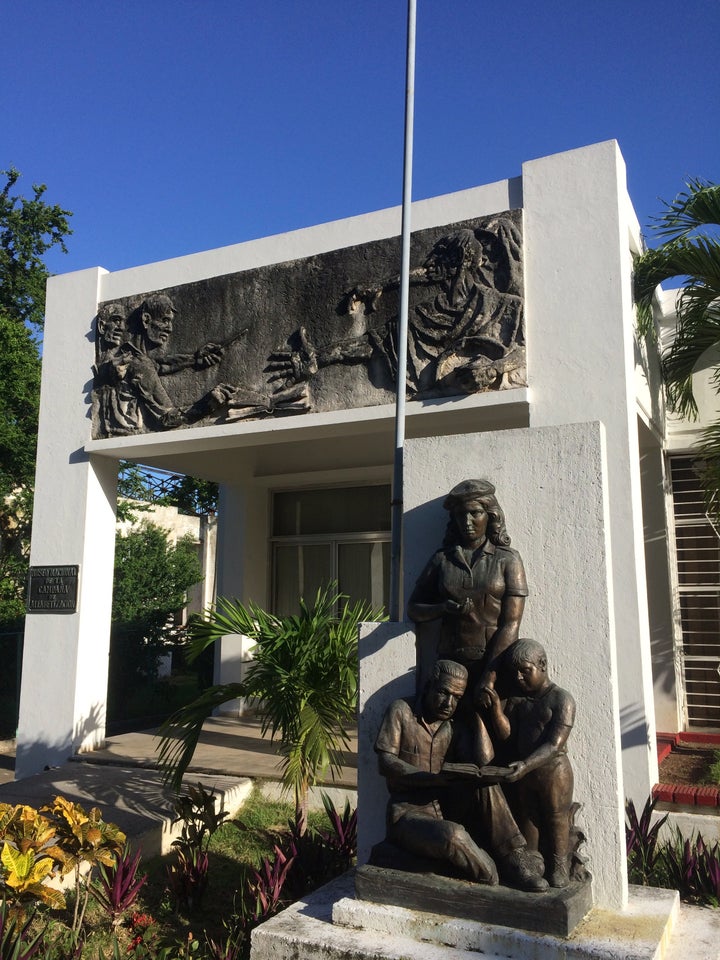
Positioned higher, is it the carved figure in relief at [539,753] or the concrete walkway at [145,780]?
the carved figure in relief at [539,753]

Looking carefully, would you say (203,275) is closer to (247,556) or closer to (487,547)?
(247,556)

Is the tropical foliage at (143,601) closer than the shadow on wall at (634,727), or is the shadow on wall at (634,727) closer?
the shadow on wall at (634,727)

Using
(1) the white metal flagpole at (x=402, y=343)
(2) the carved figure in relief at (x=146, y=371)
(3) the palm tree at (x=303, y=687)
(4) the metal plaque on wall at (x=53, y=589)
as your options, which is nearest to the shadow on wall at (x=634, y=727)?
(3) the palm tree at (x=303, y=687)

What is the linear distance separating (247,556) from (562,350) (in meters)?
5.91

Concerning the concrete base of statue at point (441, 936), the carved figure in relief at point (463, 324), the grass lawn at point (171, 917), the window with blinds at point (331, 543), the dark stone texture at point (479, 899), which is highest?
the carved figure in relief at point (463, 324)

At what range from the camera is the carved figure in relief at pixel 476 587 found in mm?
4129

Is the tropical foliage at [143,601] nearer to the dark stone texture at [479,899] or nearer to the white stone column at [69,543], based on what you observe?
the white stone column at [69,543]

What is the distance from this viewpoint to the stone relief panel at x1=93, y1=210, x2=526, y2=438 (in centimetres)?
746

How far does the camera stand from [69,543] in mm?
9516

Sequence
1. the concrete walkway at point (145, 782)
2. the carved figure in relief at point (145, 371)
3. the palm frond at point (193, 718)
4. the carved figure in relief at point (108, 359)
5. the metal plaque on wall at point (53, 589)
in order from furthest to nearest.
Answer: the carved figure in relief at point (108, 359)
the metal plaque on wall at point (53, 589)
the carved figure in relief at point (145, 371)
the concrete walkway at point (145, 782)
the palm frond at point (193, 718)

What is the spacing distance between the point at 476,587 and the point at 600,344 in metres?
3.64

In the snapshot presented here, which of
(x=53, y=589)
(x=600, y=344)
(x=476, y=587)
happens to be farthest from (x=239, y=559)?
(x=476, y=587)

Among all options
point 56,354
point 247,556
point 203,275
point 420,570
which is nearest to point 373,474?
point 247,556

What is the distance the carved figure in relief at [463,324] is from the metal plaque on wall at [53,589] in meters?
4.14
